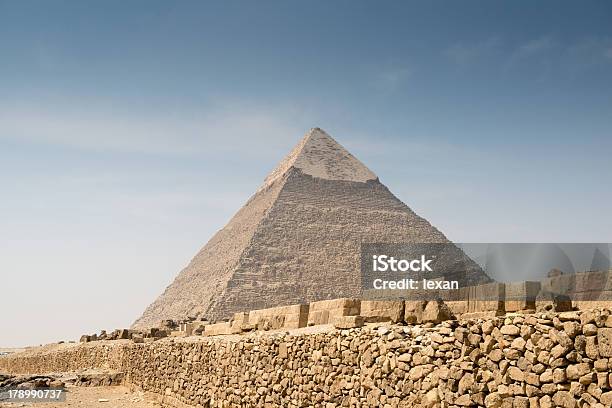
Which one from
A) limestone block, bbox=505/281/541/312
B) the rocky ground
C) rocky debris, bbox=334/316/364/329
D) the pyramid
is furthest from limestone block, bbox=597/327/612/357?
the pyramid

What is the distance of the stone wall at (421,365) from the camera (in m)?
4.34

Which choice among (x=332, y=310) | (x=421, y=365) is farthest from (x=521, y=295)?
(x=332, y=310)

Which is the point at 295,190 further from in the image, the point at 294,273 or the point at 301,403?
the point at 301,403

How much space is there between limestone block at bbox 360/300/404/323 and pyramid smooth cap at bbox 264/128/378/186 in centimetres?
14132

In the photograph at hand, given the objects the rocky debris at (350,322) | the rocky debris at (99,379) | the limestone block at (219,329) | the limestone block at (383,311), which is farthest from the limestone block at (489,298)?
the rocky debris at (99,379)

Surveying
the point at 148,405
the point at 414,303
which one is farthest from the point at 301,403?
the point at 148,405

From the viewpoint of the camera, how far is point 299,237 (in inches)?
5595

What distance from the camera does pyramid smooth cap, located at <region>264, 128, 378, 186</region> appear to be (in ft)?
500

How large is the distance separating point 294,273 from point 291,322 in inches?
4880

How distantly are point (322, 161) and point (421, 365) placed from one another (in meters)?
149

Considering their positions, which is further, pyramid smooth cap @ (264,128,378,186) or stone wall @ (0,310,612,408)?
pyramid smooth cap @ (264,128,378,186)

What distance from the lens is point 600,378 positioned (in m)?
4.17

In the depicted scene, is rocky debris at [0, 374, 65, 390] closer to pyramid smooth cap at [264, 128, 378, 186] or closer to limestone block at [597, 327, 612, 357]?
limestone block at [597, 327, 612, 357]

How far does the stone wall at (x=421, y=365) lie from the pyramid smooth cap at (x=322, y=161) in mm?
140499
